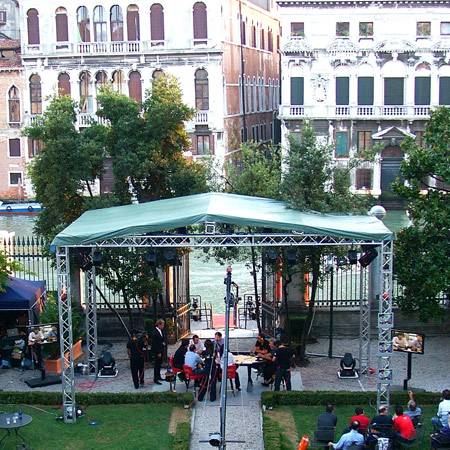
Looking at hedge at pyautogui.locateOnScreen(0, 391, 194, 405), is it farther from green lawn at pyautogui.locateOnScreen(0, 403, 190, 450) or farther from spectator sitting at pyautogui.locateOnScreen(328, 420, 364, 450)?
spectator sitting at pyautogui.locateOnScreen(328, 420, 364, 450)

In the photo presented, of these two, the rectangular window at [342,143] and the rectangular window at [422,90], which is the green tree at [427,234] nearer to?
the rectangular window at [342,143]

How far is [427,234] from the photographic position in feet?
61.5

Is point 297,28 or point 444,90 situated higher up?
point 297,28

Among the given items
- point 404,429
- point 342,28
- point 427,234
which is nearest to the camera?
point 404,429

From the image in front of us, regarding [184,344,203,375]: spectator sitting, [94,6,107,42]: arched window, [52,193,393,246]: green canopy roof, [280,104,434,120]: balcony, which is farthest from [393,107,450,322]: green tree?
[94,6,107,42]: arched window

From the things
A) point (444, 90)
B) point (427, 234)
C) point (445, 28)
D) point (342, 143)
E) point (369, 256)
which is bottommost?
point (369, 256)

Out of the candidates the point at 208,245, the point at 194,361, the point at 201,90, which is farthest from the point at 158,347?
the point at 201,90

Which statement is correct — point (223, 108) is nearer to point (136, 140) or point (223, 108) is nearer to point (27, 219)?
point (27, 219)

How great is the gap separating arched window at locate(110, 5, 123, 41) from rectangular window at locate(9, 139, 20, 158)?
10.0 m

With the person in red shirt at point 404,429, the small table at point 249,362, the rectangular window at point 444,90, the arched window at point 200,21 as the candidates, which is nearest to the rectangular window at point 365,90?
the rectangular window at point 444,90

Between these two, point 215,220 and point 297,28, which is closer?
point 215,220

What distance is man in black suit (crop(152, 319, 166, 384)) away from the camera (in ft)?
57.1

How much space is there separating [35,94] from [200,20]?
1215 cm

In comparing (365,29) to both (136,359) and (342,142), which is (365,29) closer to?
(342,142)
